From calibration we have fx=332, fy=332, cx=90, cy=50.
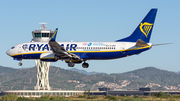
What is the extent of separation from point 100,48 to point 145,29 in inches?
401

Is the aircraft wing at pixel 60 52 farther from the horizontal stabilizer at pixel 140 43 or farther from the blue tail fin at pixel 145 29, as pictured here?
the horizontal stabilizer at pixel 140 43

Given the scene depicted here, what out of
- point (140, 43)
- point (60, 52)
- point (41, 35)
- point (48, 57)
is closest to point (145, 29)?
point (140, 43)

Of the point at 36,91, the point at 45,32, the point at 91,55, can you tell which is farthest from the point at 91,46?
the point at 36,91

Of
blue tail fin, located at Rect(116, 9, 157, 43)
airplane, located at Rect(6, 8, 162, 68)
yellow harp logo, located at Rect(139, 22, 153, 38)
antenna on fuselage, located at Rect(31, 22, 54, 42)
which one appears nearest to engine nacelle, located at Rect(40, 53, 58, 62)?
airplane, located at Rect(6, 8, 162, 68)

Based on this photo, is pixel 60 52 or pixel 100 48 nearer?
pixel 60 52

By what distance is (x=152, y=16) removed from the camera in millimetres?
68562

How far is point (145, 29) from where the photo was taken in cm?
6875

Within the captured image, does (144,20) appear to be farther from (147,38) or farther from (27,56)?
(27,56)

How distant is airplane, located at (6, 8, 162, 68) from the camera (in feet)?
217

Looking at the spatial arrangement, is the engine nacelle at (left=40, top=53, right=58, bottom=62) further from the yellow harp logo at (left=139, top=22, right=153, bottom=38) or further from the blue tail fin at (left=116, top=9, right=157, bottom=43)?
the yellow harp logo at (left=139, top=22, right=153, bottom=38)

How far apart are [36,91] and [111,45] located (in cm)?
7607

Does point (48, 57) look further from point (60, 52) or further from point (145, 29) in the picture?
point (145, 29)

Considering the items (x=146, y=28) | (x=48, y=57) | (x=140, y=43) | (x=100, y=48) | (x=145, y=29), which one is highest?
(x=146, y=28)

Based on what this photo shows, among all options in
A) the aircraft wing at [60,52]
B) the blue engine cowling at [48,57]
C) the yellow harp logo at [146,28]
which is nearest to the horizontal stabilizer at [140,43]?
the yellow harp logo at [146,28]
